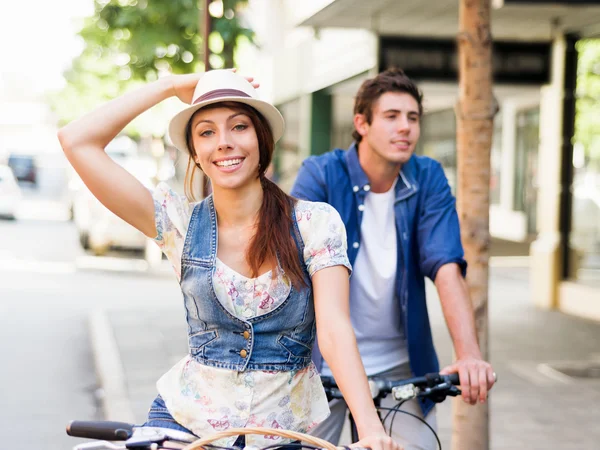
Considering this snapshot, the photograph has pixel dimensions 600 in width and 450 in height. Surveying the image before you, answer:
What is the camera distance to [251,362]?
2477 millimetres

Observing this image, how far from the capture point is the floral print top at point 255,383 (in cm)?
248

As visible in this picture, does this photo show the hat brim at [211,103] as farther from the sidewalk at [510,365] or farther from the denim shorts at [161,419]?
the sidewalk at [510,365]

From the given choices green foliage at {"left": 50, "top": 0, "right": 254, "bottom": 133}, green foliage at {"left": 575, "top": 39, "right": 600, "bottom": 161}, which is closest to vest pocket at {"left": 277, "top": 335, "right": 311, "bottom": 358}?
green foliage at {"left": 50, "top": 0, "right": 254, "bottom": 133}

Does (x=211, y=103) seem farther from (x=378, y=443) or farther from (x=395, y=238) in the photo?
(x=395, y=238)

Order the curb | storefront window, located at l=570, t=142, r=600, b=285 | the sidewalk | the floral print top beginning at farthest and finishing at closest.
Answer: storefront window, located at l=570, t=142, r=600, b=285 → the curb → the sidewalk → the floral print top

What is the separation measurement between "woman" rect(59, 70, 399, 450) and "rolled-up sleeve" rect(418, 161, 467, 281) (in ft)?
2.92

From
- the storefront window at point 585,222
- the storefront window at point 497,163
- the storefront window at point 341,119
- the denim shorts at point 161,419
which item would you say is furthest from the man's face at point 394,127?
the storefront window at point 497,163

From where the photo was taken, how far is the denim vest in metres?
2.48

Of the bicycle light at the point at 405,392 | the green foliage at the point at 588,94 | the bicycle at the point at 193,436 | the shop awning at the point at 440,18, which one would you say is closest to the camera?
the bicycle at the point at 193,436

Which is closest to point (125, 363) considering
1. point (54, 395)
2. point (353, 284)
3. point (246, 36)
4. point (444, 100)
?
point (54, 395)

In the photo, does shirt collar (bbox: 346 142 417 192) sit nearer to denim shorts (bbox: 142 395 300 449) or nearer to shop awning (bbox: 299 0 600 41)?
denim shorts (bbox: 142 395 300 449)

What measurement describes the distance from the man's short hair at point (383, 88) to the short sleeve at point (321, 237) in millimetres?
1008

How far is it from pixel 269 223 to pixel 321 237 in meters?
0.14

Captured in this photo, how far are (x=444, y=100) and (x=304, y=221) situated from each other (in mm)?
20746
